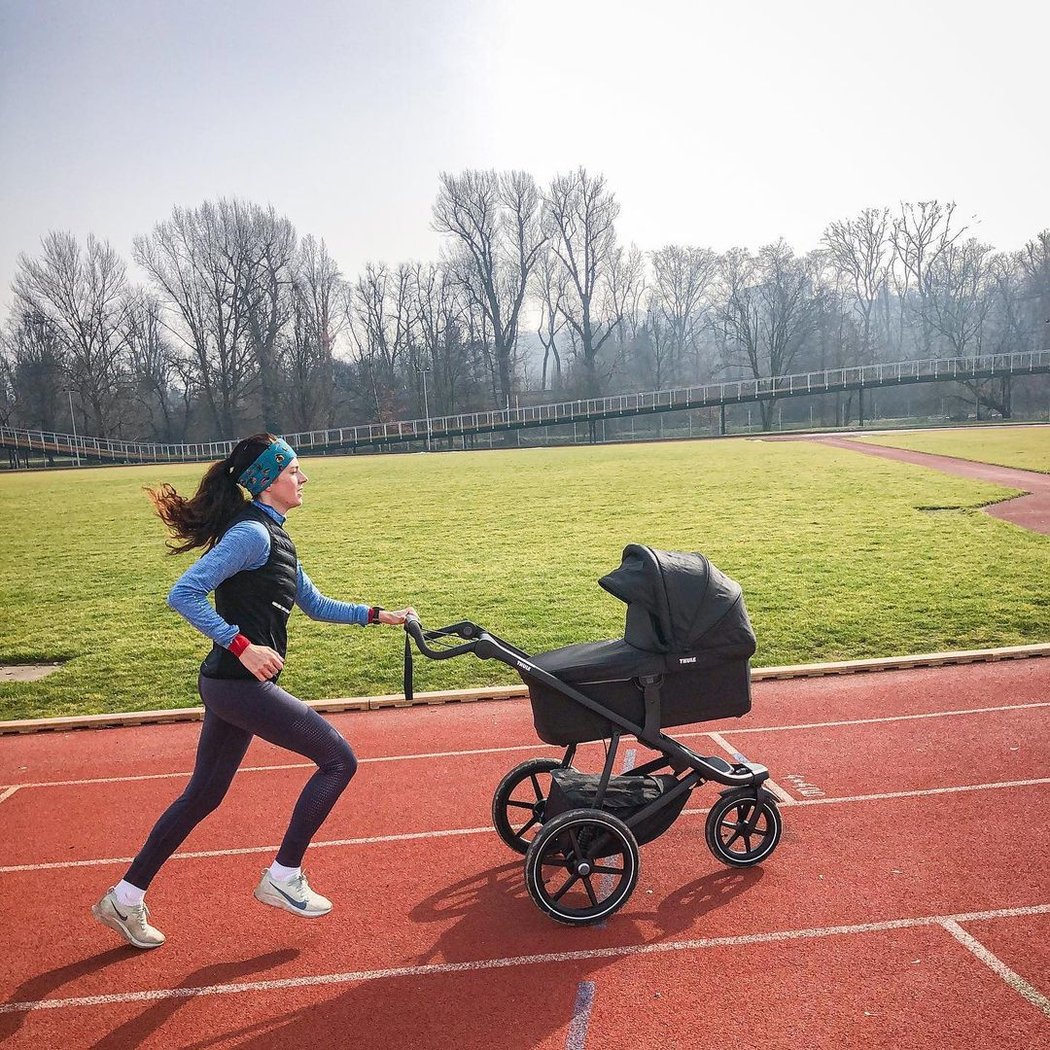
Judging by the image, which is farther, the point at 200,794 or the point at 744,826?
the point at 744,826

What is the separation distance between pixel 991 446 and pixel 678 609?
106 feet

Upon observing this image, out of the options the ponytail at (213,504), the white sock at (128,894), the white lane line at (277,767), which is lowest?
the white lane line at (277,767)

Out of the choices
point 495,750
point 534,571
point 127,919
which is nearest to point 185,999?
point 127,919

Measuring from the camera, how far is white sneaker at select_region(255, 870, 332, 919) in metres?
4.29

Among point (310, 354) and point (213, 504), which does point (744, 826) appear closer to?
point (213, 504)

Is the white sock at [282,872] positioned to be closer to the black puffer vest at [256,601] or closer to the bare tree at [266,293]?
the black puffer vest at [256,601]

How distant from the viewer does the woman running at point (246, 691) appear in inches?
158

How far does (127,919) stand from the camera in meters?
4.20

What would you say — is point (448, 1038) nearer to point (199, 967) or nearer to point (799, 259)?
point (199, 967)

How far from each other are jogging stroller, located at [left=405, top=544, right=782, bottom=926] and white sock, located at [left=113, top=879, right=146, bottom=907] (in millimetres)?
1564

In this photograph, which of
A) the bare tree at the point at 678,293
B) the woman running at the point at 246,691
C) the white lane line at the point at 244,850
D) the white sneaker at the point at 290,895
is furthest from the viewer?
the bare tree at the point at 678,293

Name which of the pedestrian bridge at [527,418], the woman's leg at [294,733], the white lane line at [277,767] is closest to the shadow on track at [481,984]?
the woman's leg at [294,733]

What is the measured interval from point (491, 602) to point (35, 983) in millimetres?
7943

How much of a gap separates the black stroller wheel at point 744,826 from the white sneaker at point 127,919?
9.48 feet
